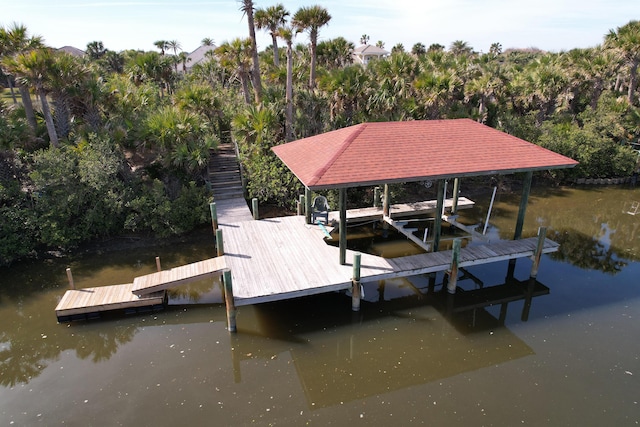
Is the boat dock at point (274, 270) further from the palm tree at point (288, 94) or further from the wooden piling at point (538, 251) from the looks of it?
the palm tree at point (288, 94)

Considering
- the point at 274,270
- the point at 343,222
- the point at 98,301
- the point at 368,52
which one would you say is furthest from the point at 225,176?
the point at 368,52

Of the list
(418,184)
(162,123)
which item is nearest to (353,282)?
(162,123)

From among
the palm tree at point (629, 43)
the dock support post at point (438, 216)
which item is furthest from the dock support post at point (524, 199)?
the palm tree at point (629, 43)

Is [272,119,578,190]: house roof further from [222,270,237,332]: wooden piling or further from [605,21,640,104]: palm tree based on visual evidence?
[605,21,640,104]: palm tree

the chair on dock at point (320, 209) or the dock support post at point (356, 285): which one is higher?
the chair on dock at point (320, 209)

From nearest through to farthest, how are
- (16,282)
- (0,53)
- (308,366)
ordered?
(308,366) < (16,282) < (0,53)

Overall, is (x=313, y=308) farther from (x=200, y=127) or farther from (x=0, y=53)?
(x=0, y=53)
